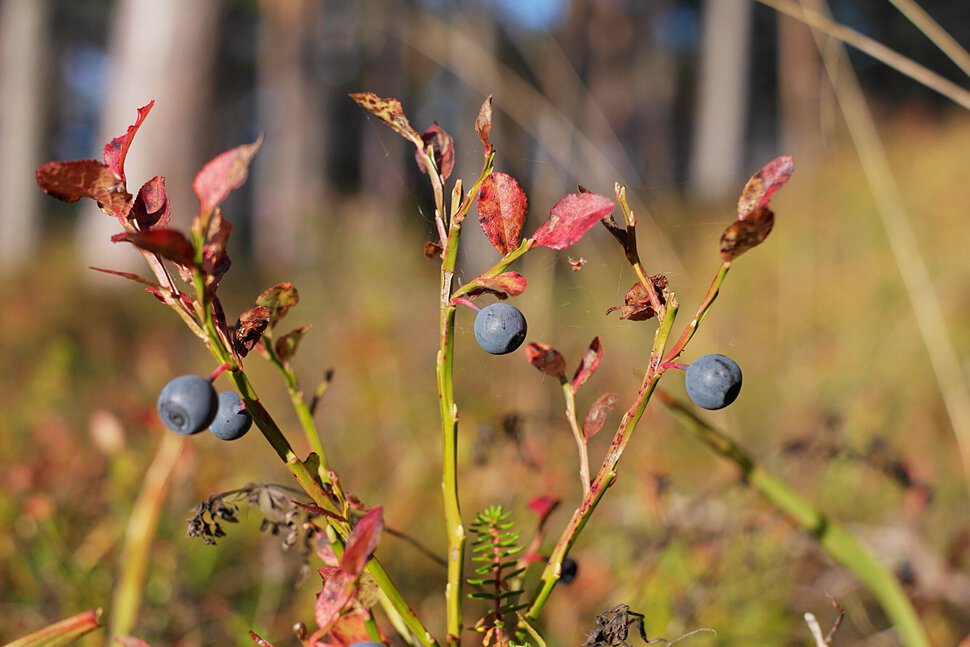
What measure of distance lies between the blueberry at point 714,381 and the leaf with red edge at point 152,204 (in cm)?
32

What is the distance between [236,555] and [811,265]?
2952 millimetres

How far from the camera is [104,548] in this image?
1204 millimetres

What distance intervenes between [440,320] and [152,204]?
0.18 metres

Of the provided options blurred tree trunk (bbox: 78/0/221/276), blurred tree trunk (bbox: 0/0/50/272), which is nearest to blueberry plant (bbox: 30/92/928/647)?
blurred tree trunk (bbox: 78/0/221/276)

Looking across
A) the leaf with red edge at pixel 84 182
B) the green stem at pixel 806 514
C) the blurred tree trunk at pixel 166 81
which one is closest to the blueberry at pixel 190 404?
the leaf with red edge at pixel 84 182

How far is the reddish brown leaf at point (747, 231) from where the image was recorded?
396mm

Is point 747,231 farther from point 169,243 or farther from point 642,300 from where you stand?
point 169,243

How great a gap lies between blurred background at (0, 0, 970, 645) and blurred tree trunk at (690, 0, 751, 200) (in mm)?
4026

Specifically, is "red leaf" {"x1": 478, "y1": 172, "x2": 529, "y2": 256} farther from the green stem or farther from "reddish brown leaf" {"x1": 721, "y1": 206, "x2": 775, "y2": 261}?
the green stem

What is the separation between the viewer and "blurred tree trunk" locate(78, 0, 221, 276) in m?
4.69

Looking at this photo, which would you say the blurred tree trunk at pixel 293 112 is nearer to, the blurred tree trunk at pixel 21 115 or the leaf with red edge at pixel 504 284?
the blurred tree trunk at pixel 21 115

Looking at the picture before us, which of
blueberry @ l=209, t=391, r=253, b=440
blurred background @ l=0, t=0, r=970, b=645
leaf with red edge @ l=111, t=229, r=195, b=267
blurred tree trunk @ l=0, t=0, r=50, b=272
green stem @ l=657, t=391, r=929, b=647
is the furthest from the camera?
blurred tree trunk @ l=0, t=0, r=50, b=272

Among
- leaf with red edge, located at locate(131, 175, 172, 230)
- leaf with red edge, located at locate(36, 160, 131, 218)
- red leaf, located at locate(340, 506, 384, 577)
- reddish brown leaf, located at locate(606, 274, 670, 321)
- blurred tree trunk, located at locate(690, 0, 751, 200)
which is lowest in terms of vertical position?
red leaf, located at locate(340, 506, 384, 577)

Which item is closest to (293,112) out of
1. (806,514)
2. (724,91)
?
(724,91)
